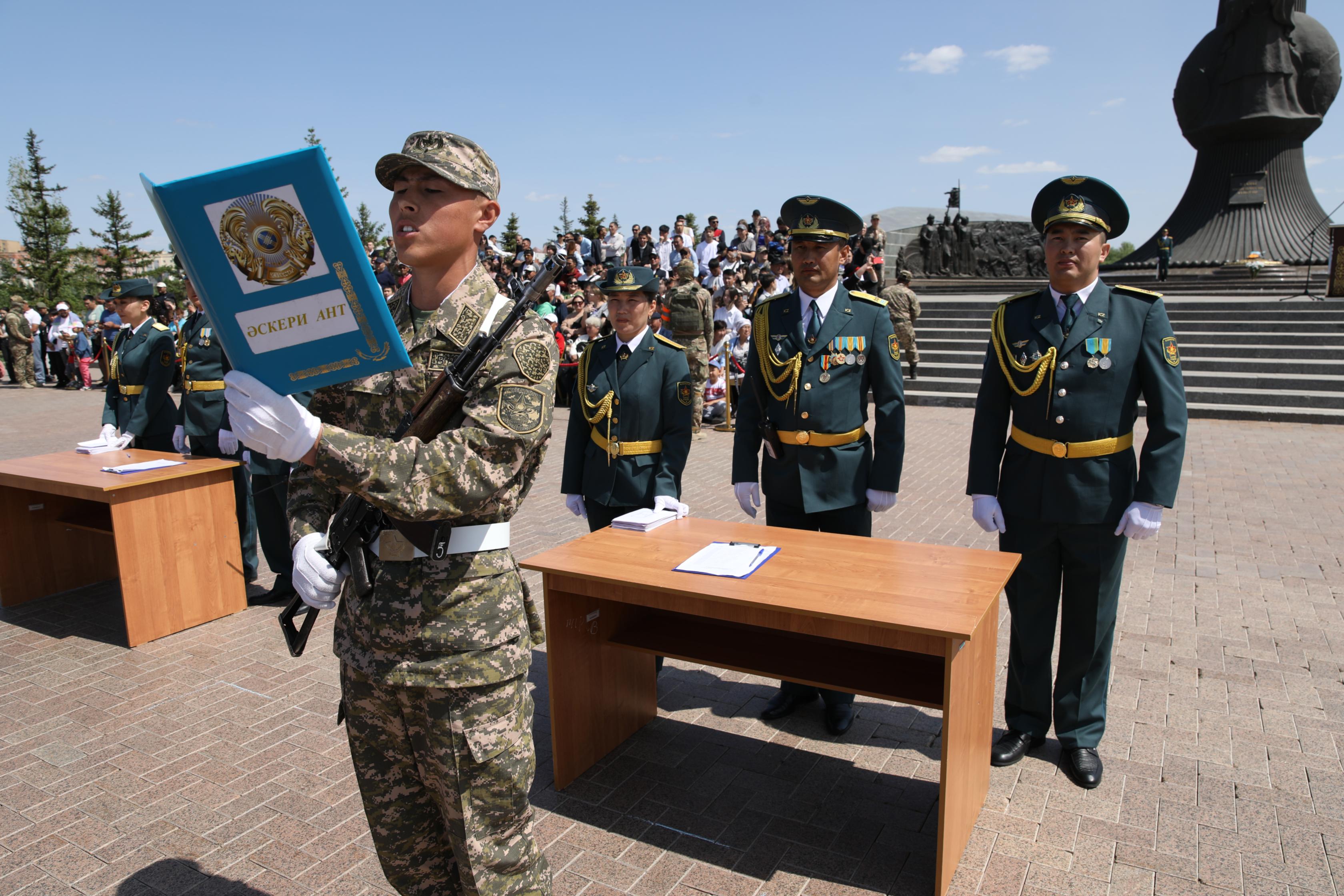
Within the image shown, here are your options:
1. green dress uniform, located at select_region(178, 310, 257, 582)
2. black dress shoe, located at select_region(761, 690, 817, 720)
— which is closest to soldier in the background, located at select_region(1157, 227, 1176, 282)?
black dress shoe, located at select_region(761, 690, 817, 720)

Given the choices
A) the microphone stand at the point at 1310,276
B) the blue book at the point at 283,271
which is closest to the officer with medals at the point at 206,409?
the blue book at the point at 283,271

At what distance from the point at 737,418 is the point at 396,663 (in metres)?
2.53

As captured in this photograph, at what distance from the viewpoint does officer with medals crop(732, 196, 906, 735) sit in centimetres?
381

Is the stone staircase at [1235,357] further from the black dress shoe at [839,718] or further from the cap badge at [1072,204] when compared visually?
the black dress shoe at [839,718]

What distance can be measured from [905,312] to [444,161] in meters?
13.7

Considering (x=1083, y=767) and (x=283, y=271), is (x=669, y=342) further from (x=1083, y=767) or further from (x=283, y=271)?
(x=283, y=271)

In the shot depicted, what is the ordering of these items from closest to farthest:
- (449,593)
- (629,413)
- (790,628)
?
(449,593)
(790,628)
(629,413)

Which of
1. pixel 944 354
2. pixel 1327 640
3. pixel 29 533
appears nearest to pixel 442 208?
pixel 1327 640

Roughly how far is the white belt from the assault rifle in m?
0.02

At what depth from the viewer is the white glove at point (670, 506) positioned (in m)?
3.89

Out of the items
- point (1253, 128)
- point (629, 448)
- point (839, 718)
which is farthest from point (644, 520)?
point (1253, 128)

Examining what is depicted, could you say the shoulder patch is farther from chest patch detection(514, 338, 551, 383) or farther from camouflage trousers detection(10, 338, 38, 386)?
camouflage trousers detection(10, 338, 38, 386)

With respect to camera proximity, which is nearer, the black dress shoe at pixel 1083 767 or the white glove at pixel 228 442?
the black dress shoe at pixel 1083 767

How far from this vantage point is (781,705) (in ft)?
13.2
